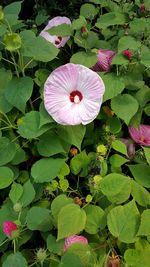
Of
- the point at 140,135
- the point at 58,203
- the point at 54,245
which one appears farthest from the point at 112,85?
the point at 54,245

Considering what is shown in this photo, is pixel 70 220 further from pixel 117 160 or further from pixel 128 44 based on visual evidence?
pixel 128 44

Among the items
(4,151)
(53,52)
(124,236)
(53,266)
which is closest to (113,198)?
(124,236)

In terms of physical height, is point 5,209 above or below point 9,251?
above

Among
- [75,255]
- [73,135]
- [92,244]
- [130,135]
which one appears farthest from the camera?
[130,135]

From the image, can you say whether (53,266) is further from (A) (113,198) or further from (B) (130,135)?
(B) (130,135)

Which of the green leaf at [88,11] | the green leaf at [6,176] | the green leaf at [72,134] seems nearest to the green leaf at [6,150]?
the green leaf at [6,176]

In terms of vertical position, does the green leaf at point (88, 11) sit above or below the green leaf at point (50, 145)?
above

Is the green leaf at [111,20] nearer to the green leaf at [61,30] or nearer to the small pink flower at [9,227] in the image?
the green leaf at [61,30]
